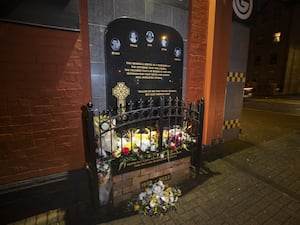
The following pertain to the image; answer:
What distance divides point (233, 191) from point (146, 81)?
8.40 ft

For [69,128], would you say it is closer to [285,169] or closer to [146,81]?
[146,81]

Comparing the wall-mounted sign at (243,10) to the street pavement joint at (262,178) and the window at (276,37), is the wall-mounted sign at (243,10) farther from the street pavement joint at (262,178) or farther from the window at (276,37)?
the window at (276,37)

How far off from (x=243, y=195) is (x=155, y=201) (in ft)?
5.04

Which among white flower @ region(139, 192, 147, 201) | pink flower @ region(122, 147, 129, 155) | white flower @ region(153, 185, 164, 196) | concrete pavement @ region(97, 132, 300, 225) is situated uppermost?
pink flower @ region(122, 147, 129, 155)

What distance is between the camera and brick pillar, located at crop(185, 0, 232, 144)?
11.8 feet

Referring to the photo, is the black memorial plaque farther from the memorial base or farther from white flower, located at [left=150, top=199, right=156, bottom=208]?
white flower, located at [left=150, top=199, right=156, bottom=208]

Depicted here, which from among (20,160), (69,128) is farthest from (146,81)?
(20,160)

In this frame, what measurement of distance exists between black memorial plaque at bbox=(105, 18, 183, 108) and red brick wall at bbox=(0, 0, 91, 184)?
17.3 inches

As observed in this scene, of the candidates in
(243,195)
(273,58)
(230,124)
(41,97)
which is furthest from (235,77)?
(273,58)

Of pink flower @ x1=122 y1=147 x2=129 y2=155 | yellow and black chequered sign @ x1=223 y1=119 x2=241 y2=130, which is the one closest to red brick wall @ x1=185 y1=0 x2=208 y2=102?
yellow and black chequered sign @ x1=223 y1=119 x2=241 y2=130

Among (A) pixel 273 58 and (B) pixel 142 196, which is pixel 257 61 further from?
(B) pixel 142 196

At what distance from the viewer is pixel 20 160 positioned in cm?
238

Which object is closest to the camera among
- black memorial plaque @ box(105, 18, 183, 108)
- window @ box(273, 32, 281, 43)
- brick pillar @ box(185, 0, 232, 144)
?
black memorial plaque @ box(105, 18, 183, 108)

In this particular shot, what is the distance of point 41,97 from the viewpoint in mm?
2377
